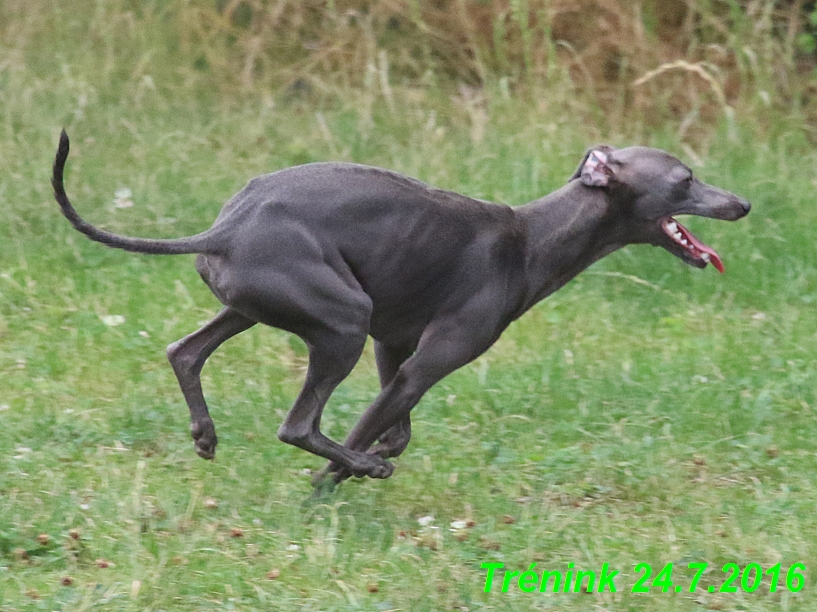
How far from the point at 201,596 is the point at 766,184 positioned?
4.83 meters

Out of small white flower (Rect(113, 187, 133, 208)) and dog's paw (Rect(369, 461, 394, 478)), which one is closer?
dog's paw (Rect(369, 461, 394, 478))

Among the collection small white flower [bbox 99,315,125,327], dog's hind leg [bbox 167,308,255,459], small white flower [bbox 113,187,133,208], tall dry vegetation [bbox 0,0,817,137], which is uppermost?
tall dry vegetation [bbox 0,0,817,137]

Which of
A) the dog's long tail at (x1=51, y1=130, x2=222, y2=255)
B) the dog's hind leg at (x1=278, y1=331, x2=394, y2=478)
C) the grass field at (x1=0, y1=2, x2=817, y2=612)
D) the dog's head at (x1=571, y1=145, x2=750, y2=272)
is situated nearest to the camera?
the grass field at (x1=0, y1=2, x2=817, y2=612)

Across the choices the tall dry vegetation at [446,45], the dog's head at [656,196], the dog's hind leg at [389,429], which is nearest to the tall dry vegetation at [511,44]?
the tall dry vegetation at [446,45]

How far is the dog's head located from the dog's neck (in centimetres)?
6

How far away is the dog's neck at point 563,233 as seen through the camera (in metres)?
5.04

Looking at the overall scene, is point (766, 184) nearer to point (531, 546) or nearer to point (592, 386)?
point (592, 386)

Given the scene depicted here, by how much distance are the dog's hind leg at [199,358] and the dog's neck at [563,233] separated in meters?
1.08

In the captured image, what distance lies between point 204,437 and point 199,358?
311 millimetres

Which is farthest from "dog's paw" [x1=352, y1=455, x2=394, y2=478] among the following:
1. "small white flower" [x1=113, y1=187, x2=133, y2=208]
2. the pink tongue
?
"small white flower" [x1=113, y1=187, x2=133, y2=208]

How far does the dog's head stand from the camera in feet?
16.8

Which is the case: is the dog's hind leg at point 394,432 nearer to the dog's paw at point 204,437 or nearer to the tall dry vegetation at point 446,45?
the dog's paw at point 204,437

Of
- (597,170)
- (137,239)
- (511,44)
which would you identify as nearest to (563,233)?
(597,170)

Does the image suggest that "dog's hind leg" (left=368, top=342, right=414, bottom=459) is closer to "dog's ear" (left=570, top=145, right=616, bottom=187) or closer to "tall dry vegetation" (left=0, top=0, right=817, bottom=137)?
"dog's ear" (left=570, top=145, right=616, bottom=187)
